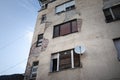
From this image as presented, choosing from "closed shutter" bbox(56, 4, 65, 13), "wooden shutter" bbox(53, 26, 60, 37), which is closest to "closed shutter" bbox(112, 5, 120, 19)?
"wooden shutter" bbox(53, 26, 60, 37)

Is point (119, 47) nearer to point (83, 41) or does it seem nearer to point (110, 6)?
point (83, 41)

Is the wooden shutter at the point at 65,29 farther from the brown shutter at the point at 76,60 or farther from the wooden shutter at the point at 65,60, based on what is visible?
the brown shutter at the point at 76,60

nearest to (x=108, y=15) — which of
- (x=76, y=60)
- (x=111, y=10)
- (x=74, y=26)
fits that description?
(x=111, y=10)

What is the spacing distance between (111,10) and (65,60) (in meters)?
5.41

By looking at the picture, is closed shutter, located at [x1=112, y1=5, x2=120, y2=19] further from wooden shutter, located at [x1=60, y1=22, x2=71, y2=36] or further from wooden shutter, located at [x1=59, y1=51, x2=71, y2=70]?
wooden shutter, located at [x1=59, y1=51, x2=71, y2=70]

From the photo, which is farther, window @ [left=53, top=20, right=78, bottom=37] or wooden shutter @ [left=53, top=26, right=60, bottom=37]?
wooden shutter @ [left=53, top=26, right=60, bottom=37]

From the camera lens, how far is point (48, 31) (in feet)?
38.7

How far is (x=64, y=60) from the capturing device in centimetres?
918

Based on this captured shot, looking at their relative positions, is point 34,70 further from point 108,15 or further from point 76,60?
point 108,15

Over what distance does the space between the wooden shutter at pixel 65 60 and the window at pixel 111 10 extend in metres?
3.97

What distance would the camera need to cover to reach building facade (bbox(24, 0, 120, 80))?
757cm

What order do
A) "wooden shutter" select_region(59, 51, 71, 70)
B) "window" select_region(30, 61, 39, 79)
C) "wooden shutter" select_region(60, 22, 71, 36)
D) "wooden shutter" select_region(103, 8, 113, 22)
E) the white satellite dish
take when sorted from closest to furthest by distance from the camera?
the white satellite dish → "wooden shutter" select_region(59, 51, 71, 70) → "wooden shutter" select_region(103, 8, 113, 22) → "window" select_region(30, 61, 39, 79) → "wooden shutter" select_region(60, 22, 71, 36)

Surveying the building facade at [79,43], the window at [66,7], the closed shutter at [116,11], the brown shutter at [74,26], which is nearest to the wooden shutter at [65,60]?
the building facade at [79,43]

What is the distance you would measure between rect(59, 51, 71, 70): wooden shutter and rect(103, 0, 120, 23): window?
3970 mm
